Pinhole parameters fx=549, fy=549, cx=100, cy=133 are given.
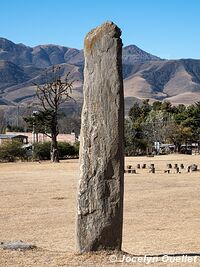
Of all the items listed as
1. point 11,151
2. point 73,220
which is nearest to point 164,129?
point 11,151

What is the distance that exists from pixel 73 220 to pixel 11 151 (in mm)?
41259

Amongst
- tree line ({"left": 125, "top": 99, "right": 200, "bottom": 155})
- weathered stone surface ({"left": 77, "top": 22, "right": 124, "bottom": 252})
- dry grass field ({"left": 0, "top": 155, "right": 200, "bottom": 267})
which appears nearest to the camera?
dry grass field ({"left": 0, "top": 155, "right": 200, "bottom": 267})

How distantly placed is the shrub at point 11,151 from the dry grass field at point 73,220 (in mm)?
24664

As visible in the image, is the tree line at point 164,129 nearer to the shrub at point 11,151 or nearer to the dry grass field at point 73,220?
the shrub at point 11,151

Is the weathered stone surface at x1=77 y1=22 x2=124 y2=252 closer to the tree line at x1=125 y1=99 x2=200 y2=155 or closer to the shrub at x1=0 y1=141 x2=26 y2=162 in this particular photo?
the shrub at x1=0 y1=141 x2=26 y2=162

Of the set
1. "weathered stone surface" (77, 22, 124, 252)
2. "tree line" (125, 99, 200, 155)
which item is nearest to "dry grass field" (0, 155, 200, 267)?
"weathered stone surface" (77, 22, 124, 252)

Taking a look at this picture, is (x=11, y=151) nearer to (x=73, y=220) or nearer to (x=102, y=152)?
(x=73, y=220)

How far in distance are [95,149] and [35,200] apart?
47.0 ft

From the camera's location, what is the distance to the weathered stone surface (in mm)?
9734

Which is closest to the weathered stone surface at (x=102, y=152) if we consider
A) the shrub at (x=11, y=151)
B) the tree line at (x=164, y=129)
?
the shrub at (x=11, y=151)

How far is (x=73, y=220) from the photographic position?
A: 1783 centimetres

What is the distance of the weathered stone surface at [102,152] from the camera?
9.73 meters

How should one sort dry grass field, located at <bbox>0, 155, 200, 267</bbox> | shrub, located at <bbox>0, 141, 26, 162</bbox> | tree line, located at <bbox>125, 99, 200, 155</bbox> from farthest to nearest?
tree line, located at <bbox>125, 99, 200, 155</bbox>, shrub, located at <bbox>0, 141, 26, 162</bbox>, dry grass field, located at <bbox>0, 155, 200, 267</bbox>

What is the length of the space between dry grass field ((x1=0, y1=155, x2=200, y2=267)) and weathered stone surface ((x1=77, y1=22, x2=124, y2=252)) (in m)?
0.45
